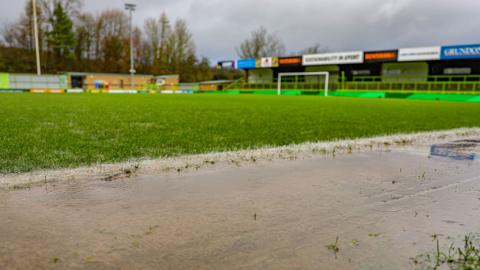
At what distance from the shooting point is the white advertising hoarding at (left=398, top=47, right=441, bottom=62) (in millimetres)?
34259

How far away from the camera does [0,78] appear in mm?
38750

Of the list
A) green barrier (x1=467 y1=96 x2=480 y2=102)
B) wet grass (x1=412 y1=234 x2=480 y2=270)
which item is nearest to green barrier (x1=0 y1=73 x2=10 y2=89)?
green barrier (x1=467 y1=96 x2=480 y2=102)

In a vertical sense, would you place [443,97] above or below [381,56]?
below

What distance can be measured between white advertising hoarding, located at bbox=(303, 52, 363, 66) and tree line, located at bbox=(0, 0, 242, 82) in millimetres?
26231

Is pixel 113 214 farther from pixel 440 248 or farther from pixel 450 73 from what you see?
pixel 450 73

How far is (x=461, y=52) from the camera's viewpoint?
108 ft

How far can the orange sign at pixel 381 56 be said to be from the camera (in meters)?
37.2

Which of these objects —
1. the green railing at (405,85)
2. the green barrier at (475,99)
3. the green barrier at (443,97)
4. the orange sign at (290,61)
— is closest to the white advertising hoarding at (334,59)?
the orange sign at (290,61)

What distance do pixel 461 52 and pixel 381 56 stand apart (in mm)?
7406

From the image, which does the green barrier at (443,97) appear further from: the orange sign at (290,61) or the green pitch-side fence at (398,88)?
the orange sign at (290,61)

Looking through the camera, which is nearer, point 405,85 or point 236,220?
point 236,220

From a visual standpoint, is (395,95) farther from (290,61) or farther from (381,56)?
(290,61)

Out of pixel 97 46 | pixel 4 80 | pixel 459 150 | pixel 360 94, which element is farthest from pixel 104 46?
pixel 459 150

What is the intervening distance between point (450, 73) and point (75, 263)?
4201 cm
